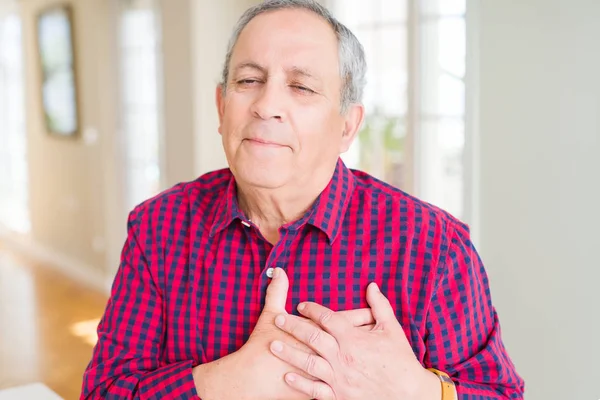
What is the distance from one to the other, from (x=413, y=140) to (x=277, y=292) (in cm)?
183

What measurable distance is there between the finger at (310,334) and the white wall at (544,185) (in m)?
1.23

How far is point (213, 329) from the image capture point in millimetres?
1396

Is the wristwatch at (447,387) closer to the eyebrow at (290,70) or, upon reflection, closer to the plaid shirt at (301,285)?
the plaid shirt at (301,285)

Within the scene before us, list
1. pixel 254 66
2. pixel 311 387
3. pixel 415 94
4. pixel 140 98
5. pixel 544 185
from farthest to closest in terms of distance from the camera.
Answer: pixel 140 98, pixel 415 94, pixel 544 185, pixel 254 66, pixel 311 387

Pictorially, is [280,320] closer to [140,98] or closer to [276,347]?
[276,347]

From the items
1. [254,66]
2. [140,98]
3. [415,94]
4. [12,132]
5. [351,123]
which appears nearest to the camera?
[254,66]

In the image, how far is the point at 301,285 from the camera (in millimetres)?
1371

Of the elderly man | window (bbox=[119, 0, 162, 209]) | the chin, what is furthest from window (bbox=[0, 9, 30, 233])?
the chin

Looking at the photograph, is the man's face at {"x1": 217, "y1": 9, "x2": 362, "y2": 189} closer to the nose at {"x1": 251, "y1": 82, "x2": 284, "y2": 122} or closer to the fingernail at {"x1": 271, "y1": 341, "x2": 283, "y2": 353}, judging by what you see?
the nose at {"x1": 251, "y1": 82, "x2": 284, "y2": 122}

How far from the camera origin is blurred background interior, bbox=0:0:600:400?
7.22 feet

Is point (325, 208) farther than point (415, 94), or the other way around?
point (415, 94)

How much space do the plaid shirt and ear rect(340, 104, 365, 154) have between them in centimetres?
5

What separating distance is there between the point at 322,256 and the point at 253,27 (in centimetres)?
47

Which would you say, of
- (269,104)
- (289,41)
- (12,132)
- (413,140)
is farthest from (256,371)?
(12,132)
